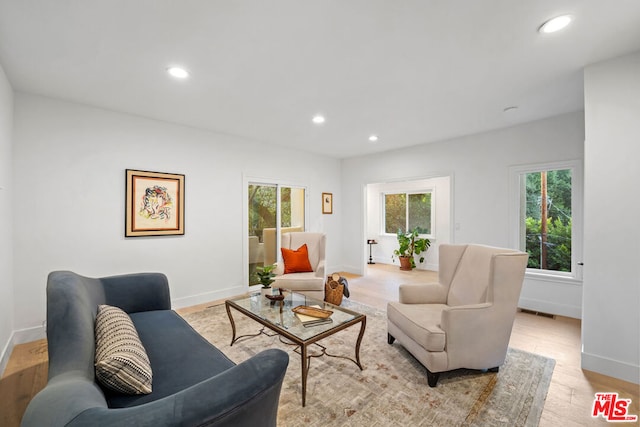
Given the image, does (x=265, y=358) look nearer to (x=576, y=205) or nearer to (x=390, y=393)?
(x=390, y=393)

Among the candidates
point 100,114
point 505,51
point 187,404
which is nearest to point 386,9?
point 505,51

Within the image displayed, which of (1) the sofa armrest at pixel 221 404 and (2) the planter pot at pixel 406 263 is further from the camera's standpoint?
(2) the planter pot at pixel 406 263

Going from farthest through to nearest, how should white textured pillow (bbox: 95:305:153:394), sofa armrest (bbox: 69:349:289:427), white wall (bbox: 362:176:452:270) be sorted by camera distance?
white wall (bbox: 362:176:452:270) → white textured pillow (bbox: 95:305:153:394) → sofa armrest (bbox: 69:349:289:427)

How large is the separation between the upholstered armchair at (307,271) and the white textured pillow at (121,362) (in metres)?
2.23

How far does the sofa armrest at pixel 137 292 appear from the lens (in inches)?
90.8

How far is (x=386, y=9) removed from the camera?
168 cm

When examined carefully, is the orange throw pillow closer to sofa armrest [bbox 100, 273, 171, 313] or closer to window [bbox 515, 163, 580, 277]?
sofa armrest [bbox 100, 273, 171, 313]

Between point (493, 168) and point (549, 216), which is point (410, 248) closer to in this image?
point (493, 168)

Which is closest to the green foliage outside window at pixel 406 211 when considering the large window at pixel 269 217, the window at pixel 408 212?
the window at pixel 408 212

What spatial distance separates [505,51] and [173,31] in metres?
2.44

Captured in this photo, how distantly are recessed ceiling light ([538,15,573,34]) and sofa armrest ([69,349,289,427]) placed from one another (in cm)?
252

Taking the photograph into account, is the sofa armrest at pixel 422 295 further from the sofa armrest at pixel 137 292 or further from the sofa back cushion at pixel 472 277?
the sofa armrest at pixel 137 292

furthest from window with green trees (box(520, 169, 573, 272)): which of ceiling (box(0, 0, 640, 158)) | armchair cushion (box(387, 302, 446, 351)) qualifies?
armchair cushion (box(387, 302, 446, 351))

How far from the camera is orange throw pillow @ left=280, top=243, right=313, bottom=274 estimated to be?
3959mm
